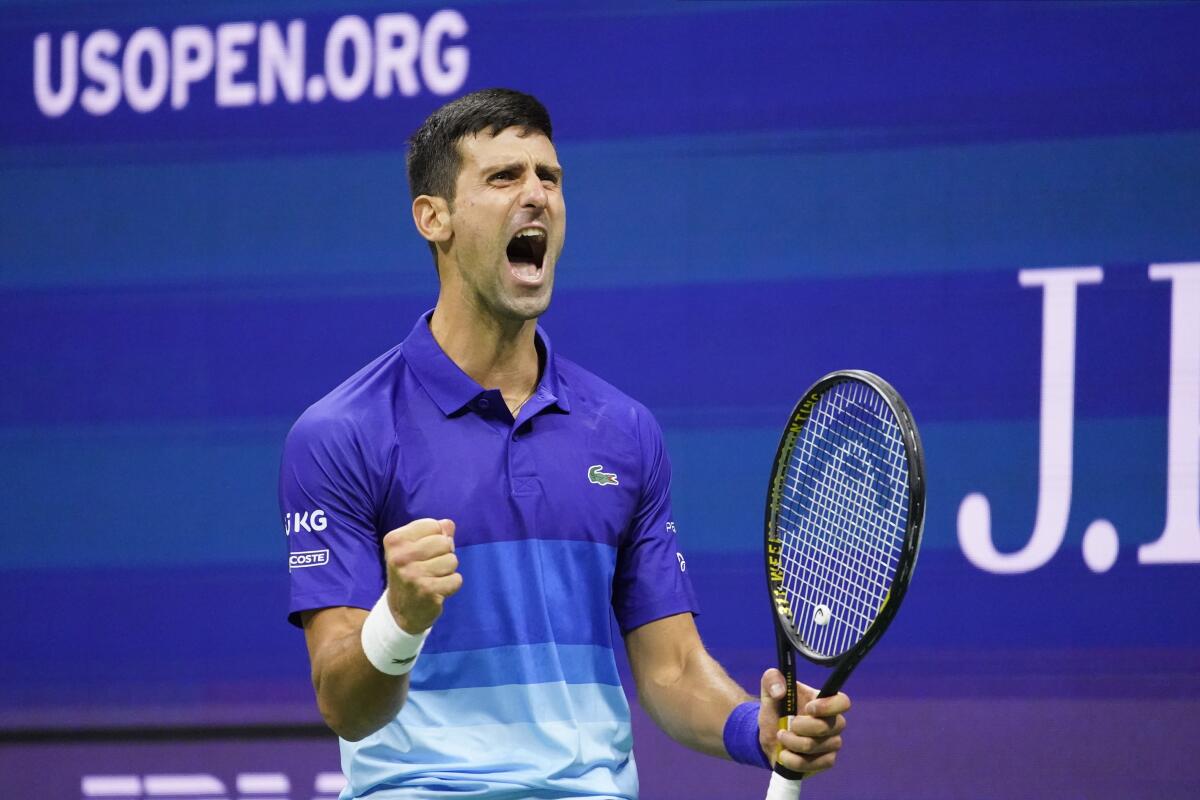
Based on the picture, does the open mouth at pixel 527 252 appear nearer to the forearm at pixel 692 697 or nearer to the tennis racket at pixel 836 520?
the tennis racket at pixel 836 520

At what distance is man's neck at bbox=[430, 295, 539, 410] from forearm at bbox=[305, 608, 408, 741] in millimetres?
456

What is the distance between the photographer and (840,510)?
290 cm

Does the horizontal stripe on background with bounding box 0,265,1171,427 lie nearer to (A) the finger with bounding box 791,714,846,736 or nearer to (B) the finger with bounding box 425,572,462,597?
(A) the finger with bounding box 791,714,846,736

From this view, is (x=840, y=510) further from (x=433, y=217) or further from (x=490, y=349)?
(x=433, y=217)

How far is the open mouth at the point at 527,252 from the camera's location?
2588 millimetres

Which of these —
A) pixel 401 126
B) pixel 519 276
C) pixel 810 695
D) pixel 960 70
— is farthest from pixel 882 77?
pixel 810 695

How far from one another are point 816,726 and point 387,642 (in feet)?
1.78

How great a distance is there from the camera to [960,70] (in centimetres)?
349

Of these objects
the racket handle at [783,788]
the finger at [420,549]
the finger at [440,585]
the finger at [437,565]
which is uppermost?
the finger at [420,549]

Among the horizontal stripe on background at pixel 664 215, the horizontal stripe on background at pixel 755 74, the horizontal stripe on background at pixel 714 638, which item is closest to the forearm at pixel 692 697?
the horizontal stripe on background at pixel 714 638

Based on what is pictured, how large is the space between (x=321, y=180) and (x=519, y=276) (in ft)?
4.49

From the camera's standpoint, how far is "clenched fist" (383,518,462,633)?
2020 millimetres

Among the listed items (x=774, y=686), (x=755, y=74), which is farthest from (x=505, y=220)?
(x=755, y=74)

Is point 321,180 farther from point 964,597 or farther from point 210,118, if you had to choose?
point 964,597
